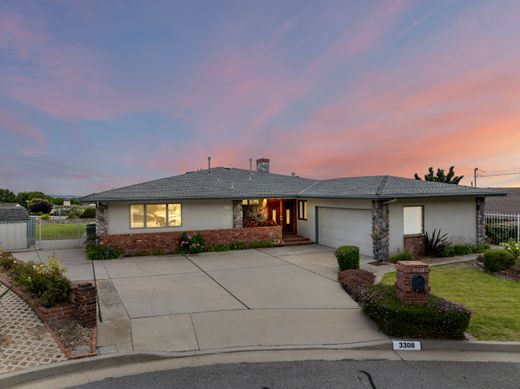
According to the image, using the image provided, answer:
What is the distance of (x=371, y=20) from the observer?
40.6 feet

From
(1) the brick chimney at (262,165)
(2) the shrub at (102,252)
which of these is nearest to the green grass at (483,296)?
(2) the shrub at (102,252)

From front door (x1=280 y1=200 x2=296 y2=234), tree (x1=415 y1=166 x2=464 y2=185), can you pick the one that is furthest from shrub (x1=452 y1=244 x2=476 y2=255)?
tree (x1=415 y1=166 x2=464 y2=185)

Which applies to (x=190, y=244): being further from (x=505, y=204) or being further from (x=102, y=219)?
(x=505, y=204)

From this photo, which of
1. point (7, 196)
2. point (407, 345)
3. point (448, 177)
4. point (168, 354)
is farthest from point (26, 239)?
point (7, 196)

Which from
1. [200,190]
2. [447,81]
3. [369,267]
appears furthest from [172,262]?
[447,81]

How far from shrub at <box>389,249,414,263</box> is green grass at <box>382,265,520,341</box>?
117cm

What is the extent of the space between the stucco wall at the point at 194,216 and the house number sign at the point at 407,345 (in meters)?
11.2

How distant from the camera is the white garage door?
532 inches

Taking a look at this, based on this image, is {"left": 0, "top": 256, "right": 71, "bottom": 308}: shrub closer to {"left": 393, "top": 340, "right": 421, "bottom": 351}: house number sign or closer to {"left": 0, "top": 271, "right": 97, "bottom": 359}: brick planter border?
{"left": 0, "top": 271, "right": 97, "bottom": 359}: brick planter border

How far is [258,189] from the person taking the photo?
57.2 ft

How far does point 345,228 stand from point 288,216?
16.2 ft

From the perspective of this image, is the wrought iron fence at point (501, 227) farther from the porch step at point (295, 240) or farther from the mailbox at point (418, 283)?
the mailbox at point (418, 283)

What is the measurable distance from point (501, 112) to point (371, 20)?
26.4ft

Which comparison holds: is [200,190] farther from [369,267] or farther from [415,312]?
[415,312]
